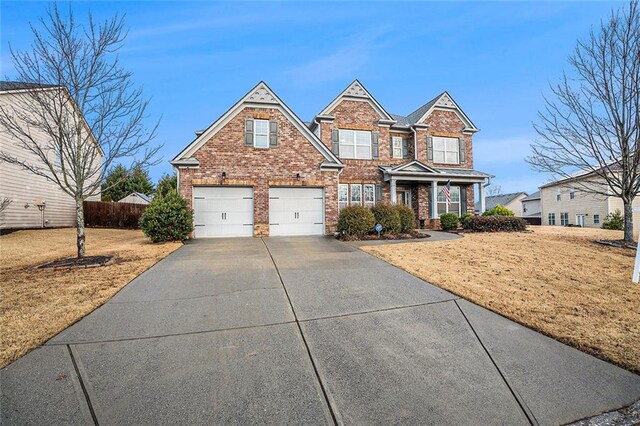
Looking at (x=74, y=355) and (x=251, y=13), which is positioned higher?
(x=251, y=13)

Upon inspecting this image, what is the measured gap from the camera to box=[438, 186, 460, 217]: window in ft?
60.3

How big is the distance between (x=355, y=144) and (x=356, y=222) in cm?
742

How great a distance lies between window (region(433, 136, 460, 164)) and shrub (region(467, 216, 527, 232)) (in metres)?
5.48

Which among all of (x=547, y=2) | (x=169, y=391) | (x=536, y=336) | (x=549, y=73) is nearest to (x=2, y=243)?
(x=169, y=391)

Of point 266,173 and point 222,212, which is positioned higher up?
point 266,173

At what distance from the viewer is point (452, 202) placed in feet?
61.1

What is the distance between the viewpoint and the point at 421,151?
18.7 meters

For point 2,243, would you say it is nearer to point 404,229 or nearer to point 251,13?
point 251,13

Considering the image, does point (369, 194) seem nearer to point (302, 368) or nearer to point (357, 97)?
point (357, 97)

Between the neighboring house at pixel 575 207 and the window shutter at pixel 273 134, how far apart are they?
76.6 feet

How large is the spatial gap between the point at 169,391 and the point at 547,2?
16928 millimetres

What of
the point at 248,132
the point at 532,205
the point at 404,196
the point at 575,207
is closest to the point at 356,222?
the point at 248,132

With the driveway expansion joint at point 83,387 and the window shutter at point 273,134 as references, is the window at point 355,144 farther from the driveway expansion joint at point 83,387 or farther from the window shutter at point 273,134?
the driveway expansion joint at point 83,387

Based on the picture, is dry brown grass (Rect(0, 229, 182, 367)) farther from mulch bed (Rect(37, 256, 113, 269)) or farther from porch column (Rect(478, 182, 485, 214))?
porch column (Rect(478, 182, 485, 214))
